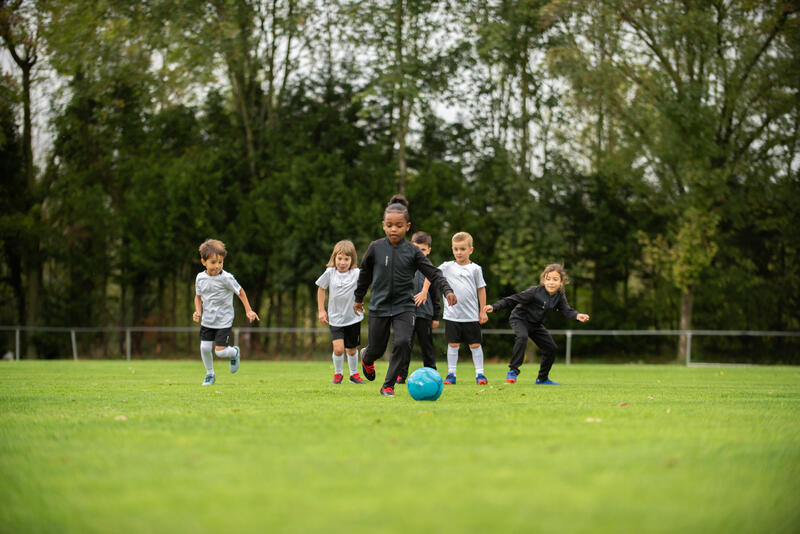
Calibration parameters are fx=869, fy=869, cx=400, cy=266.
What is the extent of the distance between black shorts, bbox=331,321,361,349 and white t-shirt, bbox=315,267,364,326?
0.23 feet

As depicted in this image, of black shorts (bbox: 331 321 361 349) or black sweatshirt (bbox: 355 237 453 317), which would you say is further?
black shorts (bbox: 331 321 361 349)

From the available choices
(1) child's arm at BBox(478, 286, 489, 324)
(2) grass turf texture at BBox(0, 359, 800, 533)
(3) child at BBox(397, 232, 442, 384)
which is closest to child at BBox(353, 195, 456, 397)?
(2) grass turf texture at BBox(0, 359, 800, 533)

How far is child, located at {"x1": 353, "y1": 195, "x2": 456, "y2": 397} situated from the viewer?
8.67 m

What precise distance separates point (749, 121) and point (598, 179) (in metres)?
5.49

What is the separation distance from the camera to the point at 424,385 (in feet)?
26.1

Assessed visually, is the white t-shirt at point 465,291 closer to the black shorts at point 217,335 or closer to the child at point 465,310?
the child at point 465,310

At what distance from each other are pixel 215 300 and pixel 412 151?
20.1 metres

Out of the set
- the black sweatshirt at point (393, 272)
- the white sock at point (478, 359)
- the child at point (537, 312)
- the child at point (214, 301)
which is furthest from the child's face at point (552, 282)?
the child at point (214, 301)

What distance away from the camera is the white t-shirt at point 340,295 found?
11.6 metres

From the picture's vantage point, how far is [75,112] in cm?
3014

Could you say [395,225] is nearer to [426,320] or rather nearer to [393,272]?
[393,272]

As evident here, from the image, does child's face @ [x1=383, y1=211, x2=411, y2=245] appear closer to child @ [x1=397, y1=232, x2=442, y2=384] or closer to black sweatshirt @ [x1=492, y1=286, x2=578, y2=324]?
child @ [x1=397, y1=232, x2=442, y2=384]

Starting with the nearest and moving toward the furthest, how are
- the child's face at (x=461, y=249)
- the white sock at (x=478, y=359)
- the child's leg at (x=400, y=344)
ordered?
the child's leg at (x=400, y=344) < the child's face at (x=461, y=249) < the white sock at (x=478, y=359)

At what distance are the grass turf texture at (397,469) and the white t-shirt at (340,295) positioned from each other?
164 inches
